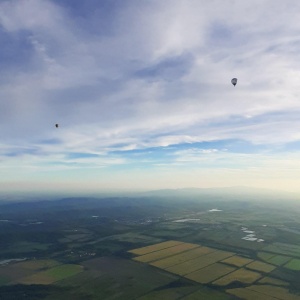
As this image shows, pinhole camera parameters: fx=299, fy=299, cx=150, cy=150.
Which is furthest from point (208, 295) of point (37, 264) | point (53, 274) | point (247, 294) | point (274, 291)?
point (37, 264)

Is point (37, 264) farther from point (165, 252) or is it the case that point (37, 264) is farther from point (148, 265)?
point (165, 252)

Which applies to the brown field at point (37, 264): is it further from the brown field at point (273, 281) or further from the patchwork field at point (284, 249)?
the patchwork field at point (284, 249)

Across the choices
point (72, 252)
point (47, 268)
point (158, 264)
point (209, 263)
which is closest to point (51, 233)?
point (72, 252)

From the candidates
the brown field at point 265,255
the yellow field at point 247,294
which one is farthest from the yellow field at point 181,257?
the yellow field at point 247,294

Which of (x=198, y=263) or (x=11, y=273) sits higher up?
(x=11, y=273)

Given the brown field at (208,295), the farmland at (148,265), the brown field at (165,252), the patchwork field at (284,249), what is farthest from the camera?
the patchwork field at (284,249)

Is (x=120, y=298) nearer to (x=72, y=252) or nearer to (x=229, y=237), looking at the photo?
(x=72, y=252)
